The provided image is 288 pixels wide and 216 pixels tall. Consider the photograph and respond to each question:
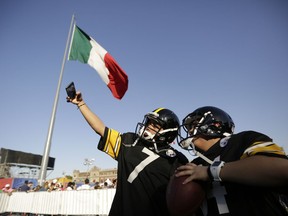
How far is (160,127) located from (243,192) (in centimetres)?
156

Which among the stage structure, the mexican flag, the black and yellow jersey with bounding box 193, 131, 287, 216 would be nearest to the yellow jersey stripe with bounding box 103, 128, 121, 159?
the black and yellow jersey with bounding box 193, 131, 287, 216

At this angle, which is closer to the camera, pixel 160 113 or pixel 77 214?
pixel 160 113

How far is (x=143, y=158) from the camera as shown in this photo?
2.77 m

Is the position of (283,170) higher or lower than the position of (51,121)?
lower

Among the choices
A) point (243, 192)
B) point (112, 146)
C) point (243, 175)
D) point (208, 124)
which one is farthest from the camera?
point (112, 146)

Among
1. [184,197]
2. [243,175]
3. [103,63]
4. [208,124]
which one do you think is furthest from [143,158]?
[103,63]

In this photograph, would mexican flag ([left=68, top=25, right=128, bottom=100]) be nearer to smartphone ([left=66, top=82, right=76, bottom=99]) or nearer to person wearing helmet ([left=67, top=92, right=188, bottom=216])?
smartphone ([left=66, top=82, right=76, bottom=99])

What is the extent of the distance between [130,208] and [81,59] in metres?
6.56

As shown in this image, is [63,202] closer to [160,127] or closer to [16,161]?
[160,127]

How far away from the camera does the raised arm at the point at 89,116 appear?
310 cm

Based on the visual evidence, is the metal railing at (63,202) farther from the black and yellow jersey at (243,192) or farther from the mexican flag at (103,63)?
the black and yellow jersey at (243,192)

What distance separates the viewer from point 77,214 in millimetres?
10055

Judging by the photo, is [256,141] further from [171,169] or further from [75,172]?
[75,172]

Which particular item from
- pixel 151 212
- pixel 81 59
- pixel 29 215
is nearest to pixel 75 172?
pixel 29 215
